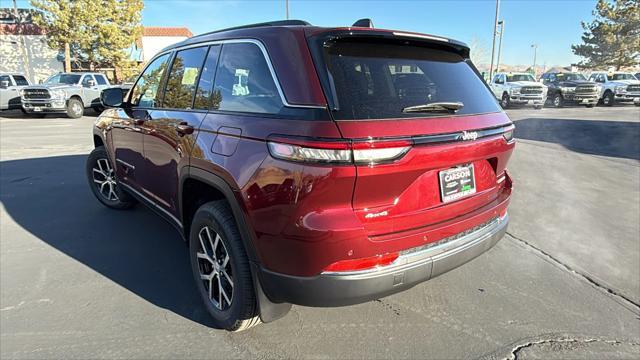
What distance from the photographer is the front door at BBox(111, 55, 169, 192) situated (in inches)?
141

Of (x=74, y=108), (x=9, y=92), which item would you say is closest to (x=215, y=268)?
(x=74, y=108)

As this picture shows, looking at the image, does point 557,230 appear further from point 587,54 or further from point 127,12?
point 587,54

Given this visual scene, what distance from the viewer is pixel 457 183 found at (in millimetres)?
2338

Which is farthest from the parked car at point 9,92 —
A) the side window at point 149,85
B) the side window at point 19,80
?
the side window at point 149,85

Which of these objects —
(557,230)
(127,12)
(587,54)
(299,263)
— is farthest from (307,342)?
(587,54)

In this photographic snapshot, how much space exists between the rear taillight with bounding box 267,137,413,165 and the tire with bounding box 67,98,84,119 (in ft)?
61.7

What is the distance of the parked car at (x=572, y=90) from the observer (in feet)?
71.6

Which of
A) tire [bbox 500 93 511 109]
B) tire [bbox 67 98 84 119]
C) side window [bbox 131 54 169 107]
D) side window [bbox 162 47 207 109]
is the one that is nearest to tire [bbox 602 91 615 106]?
tire [bbox 500 93 511 109]

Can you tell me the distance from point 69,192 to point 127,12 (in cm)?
2410

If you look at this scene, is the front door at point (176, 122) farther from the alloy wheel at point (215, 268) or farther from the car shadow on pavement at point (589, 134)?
the car shadow on pavement at point (589, 134)

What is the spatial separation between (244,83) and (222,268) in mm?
1165

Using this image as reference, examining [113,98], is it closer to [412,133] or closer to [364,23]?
[364,23]

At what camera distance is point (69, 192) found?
18.8ft

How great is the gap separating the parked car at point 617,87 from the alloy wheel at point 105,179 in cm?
2698
